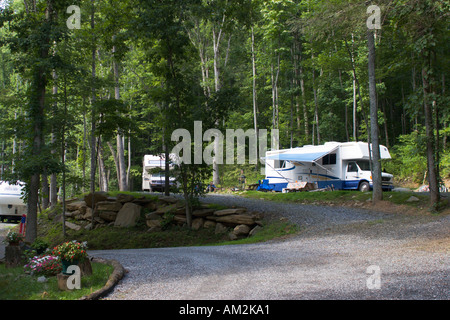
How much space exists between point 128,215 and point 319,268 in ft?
35.8

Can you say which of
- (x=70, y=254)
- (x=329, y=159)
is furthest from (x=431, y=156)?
(x=70, y=254)

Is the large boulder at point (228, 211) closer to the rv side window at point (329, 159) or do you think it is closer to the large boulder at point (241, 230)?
the large boulder at point (241, 230)

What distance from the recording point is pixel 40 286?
6227mm

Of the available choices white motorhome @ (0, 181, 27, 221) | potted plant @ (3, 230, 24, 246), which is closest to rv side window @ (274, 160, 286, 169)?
white motorhome @ (0, 181, 27, 221)

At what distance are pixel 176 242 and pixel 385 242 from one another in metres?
7.18

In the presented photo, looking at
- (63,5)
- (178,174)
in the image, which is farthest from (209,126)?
(63,5)

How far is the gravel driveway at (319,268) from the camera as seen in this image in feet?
17.7

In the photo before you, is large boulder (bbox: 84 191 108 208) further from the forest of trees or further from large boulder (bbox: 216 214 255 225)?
large boulder (bbox: 216 214 255 225)

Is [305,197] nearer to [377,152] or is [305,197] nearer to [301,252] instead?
[377,152]

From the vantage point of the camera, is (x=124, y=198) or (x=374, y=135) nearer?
(x=374, y=135)

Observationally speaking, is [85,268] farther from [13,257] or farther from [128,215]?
[128,215]

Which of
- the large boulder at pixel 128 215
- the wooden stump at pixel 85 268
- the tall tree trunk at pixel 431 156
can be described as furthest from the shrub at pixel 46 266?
the tall tree trunk at pixel 431 156

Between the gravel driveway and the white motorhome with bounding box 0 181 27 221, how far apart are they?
55.8 ft

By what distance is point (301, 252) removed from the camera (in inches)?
367
